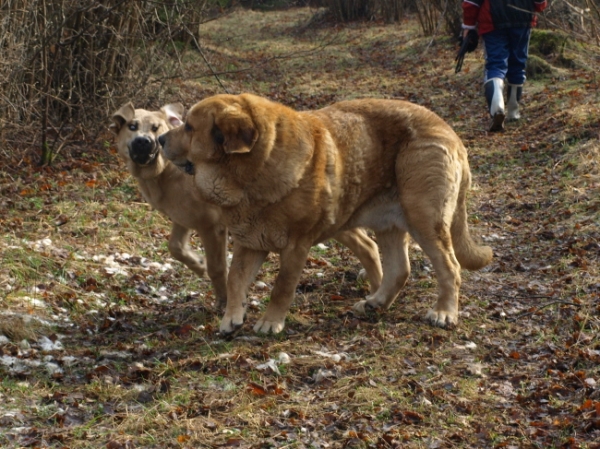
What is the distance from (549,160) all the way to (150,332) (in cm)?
708

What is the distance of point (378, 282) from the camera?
7469mm

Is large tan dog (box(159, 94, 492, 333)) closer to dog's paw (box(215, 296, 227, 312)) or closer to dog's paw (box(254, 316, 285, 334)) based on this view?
dog's paw (box(254, 316, 285, 334))

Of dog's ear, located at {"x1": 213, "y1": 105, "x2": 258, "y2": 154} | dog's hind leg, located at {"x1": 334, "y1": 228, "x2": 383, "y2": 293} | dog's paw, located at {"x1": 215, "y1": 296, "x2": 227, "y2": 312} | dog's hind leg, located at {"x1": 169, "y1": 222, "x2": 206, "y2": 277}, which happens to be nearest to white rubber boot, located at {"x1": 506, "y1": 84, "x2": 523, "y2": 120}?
dog's hind leg, located at {"x1": 334, "y1": 228, "x2": 383, "y2": 293}

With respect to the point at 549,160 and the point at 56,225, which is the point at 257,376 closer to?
the point at 56,225

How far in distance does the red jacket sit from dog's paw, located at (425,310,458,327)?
775 cm

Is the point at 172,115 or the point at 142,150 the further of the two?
the point at 172,115

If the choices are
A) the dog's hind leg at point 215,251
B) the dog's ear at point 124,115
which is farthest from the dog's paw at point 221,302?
the dog's ear at point 124,115

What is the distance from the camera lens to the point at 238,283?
644 cm

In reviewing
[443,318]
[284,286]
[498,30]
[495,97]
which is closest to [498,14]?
[498,30]

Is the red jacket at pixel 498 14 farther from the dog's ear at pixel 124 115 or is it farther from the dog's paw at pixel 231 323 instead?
the dog's paw at pixel 231 323

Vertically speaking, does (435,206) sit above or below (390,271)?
above

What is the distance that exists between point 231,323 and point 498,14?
340 inches

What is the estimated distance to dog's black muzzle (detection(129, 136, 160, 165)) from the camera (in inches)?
279

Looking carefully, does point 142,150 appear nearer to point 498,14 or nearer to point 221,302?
point 221,302
